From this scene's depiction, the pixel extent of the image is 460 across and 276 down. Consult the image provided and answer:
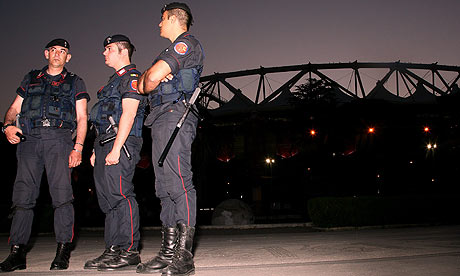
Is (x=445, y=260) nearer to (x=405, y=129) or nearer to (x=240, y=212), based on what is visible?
(x=240, y=212)

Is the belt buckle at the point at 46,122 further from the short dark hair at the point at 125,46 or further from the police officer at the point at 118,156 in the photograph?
the short dark hair at the point at 125,46

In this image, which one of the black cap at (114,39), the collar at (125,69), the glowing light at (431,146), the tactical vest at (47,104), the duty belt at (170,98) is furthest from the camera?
the glowing light at (431,146)

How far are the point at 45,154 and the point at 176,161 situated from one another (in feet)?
4.75

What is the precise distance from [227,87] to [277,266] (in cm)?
6186

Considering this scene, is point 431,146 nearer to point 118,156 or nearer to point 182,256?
point 118,156

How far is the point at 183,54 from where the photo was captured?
350 centimetres

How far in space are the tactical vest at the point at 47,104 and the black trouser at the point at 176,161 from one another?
3.44ft

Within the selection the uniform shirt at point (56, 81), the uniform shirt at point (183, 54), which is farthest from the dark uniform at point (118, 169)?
the uniform shirt at point (183, 54)

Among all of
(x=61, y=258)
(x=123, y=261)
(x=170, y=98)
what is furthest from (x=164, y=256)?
(x=170, y=98)

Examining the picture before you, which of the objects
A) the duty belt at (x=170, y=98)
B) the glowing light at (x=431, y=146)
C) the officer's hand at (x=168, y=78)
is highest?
the glowing light at (x=431, y=146)

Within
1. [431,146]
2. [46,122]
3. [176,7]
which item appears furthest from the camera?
[431,146]

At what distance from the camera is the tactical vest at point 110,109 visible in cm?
410


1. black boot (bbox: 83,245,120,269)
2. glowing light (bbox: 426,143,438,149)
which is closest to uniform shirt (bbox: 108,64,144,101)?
black boot (bbox: 83,245,120,269)

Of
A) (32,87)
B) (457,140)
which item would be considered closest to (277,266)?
(32,87)
